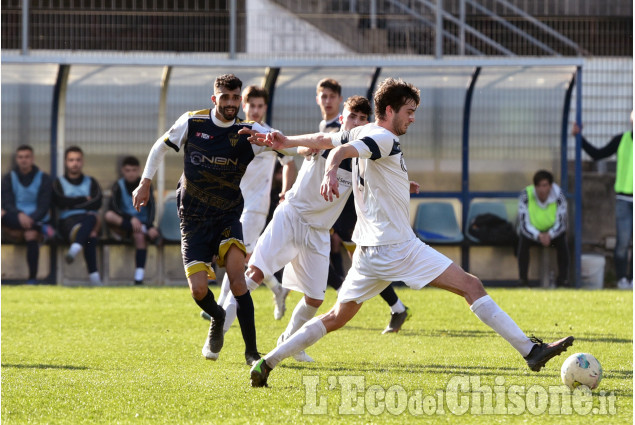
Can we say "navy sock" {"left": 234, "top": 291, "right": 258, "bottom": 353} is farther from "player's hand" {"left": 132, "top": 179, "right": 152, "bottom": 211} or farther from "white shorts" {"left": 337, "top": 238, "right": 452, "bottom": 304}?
"white shorts" {"left": 337, "top": 238, "right": 452, "bottom": 304}

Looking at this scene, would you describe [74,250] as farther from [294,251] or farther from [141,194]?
[141,194]

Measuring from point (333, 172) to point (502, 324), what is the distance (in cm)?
144

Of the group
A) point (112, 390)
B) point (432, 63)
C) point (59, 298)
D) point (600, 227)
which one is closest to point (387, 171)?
point (112, 390)

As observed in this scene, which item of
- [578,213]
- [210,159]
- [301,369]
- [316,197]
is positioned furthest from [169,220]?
[301,369]

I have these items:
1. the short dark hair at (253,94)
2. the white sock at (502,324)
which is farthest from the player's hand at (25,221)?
the white sock at (502,324)

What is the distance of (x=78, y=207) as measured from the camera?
15.2 metres

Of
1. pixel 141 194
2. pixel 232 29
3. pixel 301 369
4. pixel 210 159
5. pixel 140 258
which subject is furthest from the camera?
pixel 232 29

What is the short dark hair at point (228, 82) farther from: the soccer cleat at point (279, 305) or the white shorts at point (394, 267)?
the soccer cleat at point (279, 305)

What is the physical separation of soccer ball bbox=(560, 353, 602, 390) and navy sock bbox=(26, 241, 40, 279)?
400 inches

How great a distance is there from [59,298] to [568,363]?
7953 millimetres

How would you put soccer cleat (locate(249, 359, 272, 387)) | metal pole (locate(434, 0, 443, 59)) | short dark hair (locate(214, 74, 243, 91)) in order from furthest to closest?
metal pole (locate(434, 0, 443, 59))
short dark hair (locate(214, 74, 243, 91))
soccer cleat (locate(249, 359, 272, 387))

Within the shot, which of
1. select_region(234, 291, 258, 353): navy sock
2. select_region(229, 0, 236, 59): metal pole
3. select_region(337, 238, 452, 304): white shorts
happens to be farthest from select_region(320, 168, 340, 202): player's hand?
select_region(229, 0, 236, 59): metal pole

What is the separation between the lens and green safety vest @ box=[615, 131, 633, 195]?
14.9 meters

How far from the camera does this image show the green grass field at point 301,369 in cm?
571
